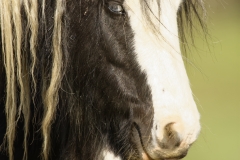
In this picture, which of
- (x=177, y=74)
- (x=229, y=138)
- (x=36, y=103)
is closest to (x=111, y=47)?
(x=177, y=74)

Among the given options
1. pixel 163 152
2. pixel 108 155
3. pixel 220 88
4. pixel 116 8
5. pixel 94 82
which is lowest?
pixel 220 88

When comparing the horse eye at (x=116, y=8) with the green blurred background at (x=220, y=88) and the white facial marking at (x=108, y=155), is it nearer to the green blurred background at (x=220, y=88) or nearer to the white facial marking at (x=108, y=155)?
the white facial marking at (x=108, y=155)

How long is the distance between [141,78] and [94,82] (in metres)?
0.21

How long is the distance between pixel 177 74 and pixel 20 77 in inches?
21.9

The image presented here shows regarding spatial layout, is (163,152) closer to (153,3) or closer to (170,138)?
(170,138)

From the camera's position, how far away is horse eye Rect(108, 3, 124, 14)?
1721 mm

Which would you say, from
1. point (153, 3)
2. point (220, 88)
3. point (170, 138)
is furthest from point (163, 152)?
point (220, 88)

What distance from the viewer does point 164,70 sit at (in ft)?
5.43

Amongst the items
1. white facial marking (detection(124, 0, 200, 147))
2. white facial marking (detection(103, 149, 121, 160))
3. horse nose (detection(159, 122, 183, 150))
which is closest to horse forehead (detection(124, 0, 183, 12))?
white facial marking (detection(124, 0, 200, 147))

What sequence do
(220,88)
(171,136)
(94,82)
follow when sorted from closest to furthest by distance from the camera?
(171,136) → (94,82) → (220,88)

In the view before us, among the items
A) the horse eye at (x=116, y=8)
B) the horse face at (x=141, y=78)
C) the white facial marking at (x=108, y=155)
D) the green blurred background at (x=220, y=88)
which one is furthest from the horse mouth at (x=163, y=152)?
the green blurred background at (x=220, y=88)

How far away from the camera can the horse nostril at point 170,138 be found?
1622 mm

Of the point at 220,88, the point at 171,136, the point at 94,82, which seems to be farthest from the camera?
the point at 220,88

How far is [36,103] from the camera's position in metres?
1.87
